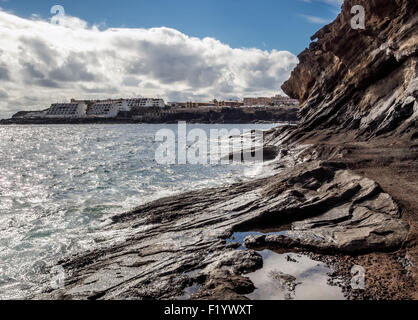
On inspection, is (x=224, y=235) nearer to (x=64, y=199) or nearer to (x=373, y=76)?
(x=64, y=199)

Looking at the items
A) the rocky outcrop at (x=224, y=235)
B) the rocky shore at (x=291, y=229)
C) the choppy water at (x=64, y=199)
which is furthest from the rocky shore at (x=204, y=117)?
the rocky outcrop at (x=224, y=235)

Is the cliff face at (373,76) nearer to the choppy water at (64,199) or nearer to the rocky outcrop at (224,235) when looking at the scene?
the rocky outcrop at (224,235)

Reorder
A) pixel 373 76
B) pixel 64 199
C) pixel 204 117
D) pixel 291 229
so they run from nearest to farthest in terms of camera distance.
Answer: pixel 291 229, pixel 64 199, pixel 373 76, pixel 204 117

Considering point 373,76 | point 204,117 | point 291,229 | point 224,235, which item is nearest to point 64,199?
point 224,235

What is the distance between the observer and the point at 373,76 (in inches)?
1123

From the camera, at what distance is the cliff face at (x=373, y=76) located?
894 inches

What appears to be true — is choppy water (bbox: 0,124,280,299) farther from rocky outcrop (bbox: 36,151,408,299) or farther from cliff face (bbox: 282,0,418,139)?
cliff face (bbox: 282,0,418,139)

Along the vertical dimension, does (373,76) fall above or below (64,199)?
above

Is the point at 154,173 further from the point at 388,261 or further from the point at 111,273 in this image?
the point at 388,261

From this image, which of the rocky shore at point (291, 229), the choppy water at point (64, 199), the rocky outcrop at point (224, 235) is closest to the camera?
the rocky shore at point (291, 229)

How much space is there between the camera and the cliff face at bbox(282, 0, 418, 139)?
74.5ft

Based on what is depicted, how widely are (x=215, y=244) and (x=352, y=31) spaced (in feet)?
105

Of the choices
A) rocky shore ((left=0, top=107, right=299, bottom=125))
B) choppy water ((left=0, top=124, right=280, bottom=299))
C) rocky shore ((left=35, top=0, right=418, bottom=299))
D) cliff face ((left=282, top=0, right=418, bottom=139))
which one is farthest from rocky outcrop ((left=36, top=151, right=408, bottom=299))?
rocky shore ((left=0, top=107, right=299, bottom=125))

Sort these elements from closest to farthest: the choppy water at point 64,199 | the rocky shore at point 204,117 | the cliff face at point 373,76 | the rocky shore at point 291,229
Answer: the rocky shore at point 291,229 < the choppy water at point 64,199 < the cliff face at point 373,76 < the rocky shore at point 204,117
